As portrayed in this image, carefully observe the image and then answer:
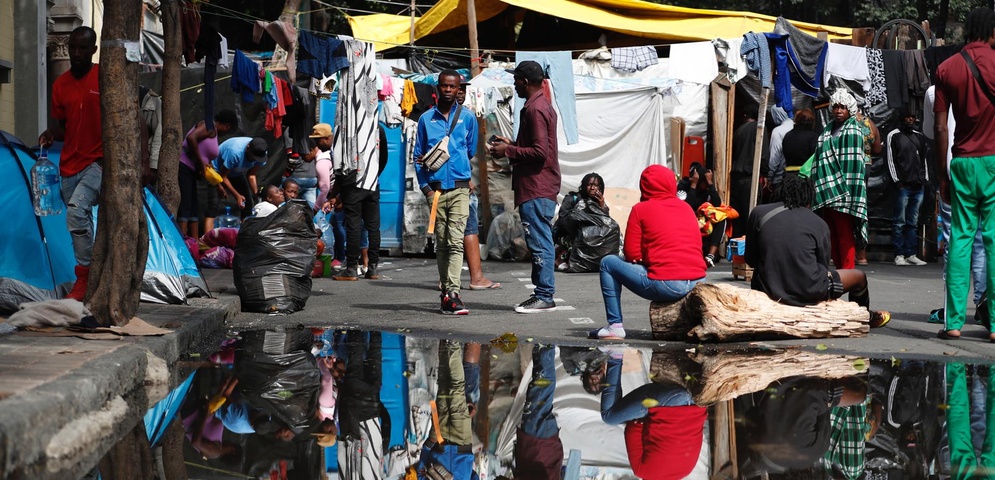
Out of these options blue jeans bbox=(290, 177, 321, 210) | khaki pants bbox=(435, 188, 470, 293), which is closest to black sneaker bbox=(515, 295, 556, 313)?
khaki pants bbox=(435, 188, 470, 293)

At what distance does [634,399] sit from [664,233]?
240cm

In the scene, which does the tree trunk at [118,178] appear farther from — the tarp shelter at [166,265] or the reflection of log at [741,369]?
the reflection of log at [741,369]

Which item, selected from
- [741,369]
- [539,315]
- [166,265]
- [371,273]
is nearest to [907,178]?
[371,273]

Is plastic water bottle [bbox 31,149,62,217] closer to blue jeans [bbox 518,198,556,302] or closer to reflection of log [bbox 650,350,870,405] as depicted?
blue jeans [bbox 518,198,556,302]

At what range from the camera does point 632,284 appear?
7883 millimetres

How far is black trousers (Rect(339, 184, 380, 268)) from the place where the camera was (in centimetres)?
1315

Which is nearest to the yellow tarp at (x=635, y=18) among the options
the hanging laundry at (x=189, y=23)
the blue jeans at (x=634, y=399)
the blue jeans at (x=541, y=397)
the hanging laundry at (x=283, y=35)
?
the hanging laundry at (x=283, y=35)

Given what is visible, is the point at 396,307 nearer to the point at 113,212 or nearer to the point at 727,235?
the point at 113,212

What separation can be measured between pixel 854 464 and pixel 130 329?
4.37 meters

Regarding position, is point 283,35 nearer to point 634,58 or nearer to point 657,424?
point 634,58

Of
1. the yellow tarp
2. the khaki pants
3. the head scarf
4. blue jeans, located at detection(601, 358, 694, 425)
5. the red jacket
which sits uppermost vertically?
the yellow tarp

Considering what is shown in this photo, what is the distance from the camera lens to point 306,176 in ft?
46.4

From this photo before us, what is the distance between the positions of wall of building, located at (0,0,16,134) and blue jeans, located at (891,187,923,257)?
11690 millimetres

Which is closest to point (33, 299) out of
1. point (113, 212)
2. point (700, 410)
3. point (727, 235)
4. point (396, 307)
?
point (113, 212)
